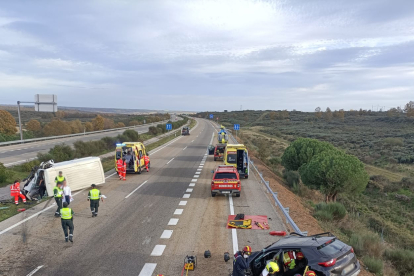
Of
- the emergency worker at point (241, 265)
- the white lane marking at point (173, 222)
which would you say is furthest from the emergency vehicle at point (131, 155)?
the emergency worker at point (241, 265)

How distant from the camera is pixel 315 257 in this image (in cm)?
593

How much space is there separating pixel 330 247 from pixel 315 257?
1.55ft

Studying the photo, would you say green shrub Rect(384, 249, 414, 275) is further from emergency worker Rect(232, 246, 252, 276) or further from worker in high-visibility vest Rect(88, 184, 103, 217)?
worker in high-visibility vest Rect(88, 184, 103, 217)

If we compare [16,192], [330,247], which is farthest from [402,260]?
[16,192]

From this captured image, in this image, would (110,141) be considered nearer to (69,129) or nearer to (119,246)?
(69,129)

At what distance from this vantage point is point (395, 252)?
1106 cm

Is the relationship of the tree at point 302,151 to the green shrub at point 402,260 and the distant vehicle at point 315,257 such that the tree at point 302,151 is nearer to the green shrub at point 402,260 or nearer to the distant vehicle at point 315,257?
the green shrub at point 402,260

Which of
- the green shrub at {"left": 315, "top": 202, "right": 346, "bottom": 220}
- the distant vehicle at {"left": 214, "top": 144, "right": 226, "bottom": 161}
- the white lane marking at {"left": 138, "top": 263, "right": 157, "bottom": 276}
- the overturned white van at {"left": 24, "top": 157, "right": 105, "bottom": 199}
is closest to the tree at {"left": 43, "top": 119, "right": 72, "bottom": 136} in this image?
the distant vehicle at {"left": 214, "top": 144, "right": 226, "bottom": 161}

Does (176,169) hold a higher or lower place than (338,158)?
lower

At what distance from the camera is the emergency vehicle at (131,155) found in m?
21.5

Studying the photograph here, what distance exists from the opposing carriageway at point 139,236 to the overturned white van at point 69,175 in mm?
683

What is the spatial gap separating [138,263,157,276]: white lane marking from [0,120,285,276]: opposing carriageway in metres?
0.01

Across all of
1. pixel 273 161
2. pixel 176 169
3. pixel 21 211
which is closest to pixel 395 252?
pixel 21 211

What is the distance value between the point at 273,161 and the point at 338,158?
→ 53.0 ft
